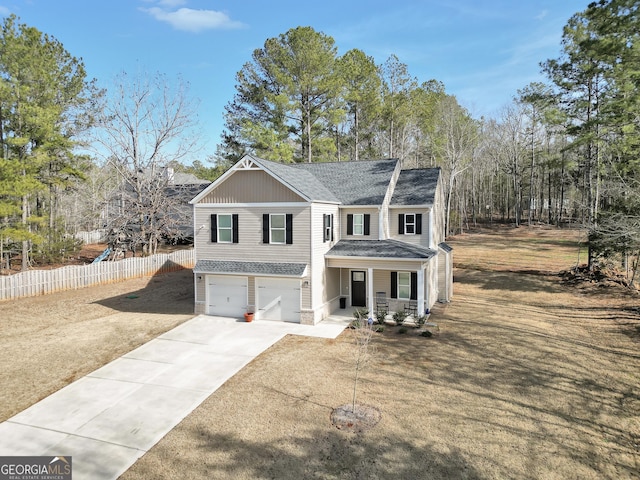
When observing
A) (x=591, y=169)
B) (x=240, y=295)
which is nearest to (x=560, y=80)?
(x=591, y=169)

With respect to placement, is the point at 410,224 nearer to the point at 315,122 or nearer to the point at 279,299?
the point at 279,299

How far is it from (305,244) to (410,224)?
Result: 6399 millimetres

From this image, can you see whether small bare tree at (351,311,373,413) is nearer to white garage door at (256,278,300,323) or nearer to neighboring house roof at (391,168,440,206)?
white garage door at (256,278,300,323)

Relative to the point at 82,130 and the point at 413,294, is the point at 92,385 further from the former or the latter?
the point at 82,130

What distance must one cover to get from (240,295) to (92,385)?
26.4ft

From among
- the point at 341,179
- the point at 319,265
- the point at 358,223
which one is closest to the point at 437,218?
the point at 358,223

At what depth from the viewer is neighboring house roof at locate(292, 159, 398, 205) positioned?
2086 centimetres

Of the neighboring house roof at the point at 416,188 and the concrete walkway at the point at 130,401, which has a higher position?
the neighboring house roof at the point at 416,188

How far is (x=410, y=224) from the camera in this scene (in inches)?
835

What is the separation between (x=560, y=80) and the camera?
92.5 ft

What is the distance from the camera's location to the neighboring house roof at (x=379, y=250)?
1836cm

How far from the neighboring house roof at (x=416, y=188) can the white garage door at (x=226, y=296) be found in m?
9.20

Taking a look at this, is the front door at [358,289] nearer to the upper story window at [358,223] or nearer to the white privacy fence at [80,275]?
the upper story window at [358,223]

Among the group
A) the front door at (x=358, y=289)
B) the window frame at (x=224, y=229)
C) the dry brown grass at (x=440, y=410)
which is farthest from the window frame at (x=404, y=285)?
the window frame at (x=224, y=229)
